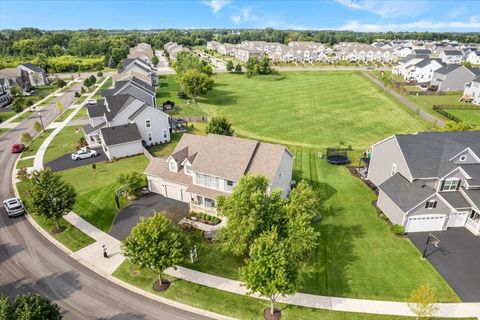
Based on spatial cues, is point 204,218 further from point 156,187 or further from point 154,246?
point 154,246

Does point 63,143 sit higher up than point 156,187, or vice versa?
point 63,143

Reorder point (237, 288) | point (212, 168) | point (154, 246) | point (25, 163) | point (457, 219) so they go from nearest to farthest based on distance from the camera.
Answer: point (154, 246) < point (237, 288) < point (457, 219) < point (212, 168) < point (25, 163)

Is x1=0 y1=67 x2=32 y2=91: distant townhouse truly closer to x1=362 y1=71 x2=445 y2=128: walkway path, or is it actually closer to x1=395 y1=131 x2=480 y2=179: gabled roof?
x1=395 y1=131 x2=480 y2=179: gabled roof

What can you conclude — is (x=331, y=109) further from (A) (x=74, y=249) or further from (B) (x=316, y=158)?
(A) (x=74, y=249)

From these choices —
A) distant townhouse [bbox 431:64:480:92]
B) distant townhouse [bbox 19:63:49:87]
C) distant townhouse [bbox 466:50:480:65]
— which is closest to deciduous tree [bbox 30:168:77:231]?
distant townhouse [bbox 19:63:49:87]

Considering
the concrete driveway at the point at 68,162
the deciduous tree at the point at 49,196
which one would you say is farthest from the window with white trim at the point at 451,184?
the concrete driveway at the point at 68,162

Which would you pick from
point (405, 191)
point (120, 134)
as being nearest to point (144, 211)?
point (120, 134)

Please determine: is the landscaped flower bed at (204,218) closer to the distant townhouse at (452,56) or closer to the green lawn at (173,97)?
the green lawn at (173,97)
